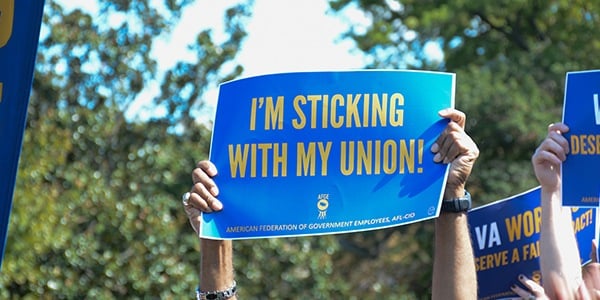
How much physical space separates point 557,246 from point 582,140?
0.38 metres

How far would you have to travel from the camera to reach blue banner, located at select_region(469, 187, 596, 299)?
15.6ft

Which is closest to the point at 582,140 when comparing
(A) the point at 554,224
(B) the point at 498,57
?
(A) the point at 554,224

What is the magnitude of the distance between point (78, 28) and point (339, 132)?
32.5 ft

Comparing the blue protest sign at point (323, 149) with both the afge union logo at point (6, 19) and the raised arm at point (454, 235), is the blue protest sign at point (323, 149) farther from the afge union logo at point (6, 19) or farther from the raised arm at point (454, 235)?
the afge union logo at point (6, 19)

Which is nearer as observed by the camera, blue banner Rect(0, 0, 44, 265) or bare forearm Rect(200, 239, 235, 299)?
blue banner Rect(0, 0, 44, 265)

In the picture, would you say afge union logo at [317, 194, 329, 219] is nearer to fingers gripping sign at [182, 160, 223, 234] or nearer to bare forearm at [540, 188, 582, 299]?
fingers gripping sign at [182, 160, 223, 234]

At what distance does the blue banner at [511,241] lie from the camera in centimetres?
475

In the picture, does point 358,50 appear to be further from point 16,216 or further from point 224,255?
point 224,255

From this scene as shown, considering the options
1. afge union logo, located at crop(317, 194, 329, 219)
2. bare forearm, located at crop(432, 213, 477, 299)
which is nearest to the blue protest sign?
afge union logo, located at crop(317, 194, 329, 219)

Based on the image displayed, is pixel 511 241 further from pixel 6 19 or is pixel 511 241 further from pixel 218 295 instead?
pixel 6 19

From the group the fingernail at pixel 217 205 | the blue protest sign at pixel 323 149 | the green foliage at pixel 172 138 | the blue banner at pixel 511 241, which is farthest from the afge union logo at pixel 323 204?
the green foliage at pixel 172 138

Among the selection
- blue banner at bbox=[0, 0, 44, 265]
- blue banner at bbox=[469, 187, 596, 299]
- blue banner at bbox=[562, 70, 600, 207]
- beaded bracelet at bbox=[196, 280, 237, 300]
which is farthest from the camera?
blue banner at bbox=[469, 187, 596, 299]

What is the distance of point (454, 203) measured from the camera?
3270 mm

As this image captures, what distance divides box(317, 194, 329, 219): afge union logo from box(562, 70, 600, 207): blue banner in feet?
3.21
